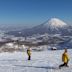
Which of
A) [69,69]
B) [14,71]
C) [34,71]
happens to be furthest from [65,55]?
[14,71]

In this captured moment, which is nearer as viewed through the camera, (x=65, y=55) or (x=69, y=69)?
(x=69, y=69)

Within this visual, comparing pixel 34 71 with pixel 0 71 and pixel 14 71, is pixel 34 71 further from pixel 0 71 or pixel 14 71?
pixel 0 71

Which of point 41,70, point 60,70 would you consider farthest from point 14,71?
point 60,70

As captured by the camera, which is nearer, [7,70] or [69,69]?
[69,69]

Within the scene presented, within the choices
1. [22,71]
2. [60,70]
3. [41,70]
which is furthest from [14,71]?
[60,70]

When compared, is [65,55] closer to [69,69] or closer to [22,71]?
[69,69]

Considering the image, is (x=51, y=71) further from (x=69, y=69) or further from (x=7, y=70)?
(x=7, y=70)

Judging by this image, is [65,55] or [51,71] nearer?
[51,71]
